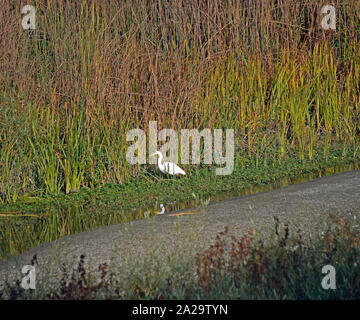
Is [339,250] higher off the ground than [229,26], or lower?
lower

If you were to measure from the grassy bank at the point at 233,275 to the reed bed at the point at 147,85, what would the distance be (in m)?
2.08

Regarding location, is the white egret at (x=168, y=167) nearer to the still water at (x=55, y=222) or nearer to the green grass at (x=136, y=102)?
the green grass at (x=136, y=102)

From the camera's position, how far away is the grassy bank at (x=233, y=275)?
2.49m

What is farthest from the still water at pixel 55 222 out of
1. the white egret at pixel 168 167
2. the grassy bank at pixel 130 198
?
the white egret at pixel 168 167

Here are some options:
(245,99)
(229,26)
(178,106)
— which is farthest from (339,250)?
(229,26)

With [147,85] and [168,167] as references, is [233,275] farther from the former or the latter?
[147,85]

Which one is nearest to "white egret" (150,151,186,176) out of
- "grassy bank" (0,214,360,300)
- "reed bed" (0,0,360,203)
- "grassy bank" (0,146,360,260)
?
"grassy bank" (0,146,360,260)

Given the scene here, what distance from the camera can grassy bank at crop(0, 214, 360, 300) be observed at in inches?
98.2

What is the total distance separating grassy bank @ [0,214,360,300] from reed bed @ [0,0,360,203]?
6.82 feet

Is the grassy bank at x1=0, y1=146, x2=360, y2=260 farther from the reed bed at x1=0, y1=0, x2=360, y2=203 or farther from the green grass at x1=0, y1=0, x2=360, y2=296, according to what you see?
the reed bed at x1=0, y1=0, x2=360, y2=203
